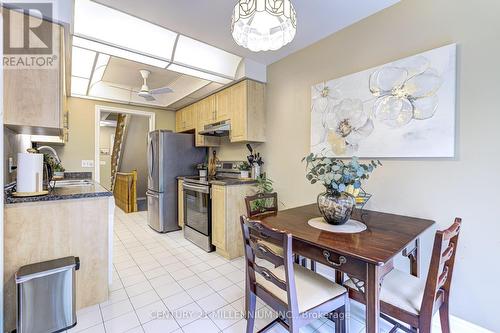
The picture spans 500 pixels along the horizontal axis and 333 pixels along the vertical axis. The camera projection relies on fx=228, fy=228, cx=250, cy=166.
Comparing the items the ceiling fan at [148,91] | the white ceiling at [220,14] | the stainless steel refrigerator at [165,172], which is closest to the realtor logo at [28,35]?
the white ceiling at [220,14]

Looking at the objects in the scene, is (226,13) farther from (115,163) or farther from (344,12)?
(115,163)

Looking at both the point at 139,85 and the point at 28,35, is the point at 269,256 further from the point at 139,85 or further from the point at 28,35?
the point at 139,85

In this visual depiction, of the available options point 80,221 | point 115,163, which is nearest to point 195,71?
point 80,221

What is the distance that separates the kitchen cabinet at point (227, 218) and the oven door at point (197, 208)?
0.39ft

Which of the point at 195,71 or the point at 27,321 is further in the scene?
the point at 195,71

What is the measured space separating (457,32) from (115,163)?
6783 mm

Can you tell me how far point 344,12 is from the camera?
200cm

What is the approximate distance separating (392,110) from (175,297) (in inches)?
95.9

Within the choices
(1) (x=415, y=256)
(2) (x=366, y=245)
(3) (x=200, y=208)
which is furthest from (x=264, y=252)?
(3) (x=200, y=208)

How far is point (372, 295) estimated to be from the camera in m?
1.05

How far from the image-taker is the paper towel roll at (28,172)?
164cm

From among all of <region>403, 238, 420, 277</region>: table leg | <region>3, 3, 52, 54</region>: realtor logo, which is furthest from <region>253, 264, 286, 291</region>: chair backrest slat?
<region>3, 3, 52, 54</region>: realtor logo

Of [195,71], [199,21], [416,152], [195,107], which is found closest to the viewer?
[416,152]

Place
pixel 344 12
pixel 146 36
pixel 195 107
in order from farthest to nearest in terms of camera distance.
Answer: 1. pixel 195 107
2. pixel 146 36
3. pixel 344 12
